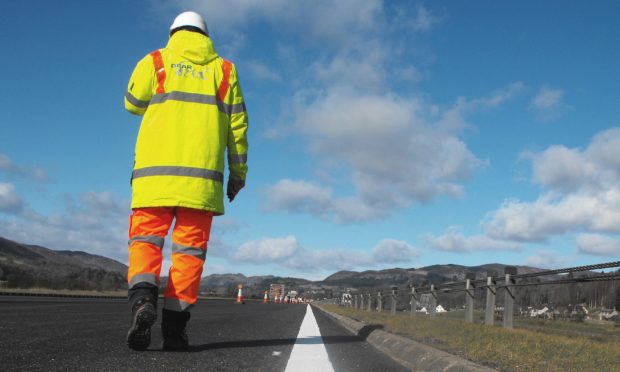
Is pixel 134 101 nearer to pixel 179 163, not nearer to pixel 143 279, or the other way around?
pixel 179 163

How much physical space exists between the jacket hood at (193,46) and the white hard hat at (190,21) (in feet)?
0.29

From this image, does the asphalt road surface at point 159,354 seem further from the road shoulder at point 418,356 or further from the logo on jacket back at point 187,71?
the logo on jacket back at point 187,71

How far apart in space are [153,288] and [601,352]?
3416 mm

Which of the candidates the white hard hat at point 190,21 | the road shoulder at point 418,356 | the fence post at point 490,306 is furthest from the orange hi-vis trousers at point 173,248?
the fence post at point 490,306

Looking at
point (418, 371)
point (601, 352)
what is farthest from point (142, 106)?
point (601, 352)

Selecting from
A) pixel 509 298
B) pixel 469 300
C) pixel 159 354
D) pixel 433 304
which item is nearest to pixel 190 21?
pixel 159 354

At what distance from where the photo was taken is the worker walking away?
3.78 m

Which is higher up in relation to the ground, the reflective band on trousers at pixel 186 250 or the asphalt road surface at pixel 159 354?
the reflective band on trousers at pixel 186 250

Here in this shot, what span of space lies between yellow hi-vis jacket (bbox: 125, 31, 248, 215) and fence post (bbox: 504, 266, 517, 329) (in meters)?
5.25

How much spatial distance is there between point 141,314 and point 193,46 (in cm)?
214

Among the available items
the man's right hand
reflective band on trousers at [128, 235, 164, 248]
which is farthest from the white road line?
the man's right hand

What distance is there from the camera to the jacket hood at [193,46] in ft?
14.3

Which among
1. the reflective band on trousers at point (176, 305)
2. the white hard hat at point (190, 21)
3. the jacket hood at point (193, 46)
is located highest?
the white hard hat at point (190, 21)

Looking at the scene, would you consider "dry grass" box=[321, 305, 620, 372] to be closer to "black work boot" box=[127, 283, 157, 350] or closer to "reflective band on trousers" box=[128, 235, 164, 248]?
"black work boot" box=[127, 283, 157, 350]
